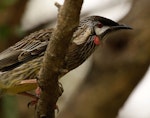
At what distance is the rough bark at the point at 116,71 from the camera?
6.22m

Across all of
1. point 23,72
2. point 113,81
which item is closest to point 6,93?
point 23,72

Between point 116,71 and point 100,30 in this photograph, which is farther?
point 116,71

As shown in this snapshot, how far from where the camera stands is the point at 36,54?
15.8 ft

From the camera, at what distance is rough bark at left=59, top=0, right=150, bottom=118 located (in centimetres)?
622

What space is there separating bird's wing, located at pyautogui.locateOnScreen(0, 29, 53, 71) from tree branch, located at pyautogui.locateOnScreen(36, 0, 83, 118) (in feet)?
2.55

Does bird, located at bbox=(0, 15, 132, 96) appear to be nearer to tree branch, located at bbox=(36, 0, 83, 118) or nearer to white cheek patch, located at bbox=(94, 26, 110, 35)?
white cheek patch, located at bbox=(94, 26, 110, 35)

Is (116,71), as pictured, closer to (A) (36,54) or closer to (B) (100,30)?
(B) (100,30)

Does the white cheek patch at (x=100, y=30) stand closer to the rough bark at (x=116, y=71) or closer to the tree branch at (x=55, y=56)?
the tree branch at (x=55, y=56)

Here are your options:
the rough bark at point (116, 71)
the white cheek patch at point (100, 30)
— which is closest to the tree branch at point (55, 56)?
the white cheek patch at point (100, 30)

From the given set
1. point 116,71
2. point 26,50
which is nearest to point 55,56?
point 26,50

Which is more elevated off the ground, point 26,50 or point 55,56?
point 55,56

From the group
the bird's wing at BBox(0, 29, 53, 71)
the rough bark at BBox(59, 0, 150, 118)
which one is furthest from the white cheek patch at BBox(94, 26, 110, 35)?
the rough bark at BBox(59, 0, 150, 118)

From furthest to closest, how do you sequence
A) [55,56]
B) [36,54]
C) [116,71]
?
[116,71]
[36,54]
[55,56]

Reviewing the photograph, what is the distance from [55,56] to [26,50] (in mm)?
1161
